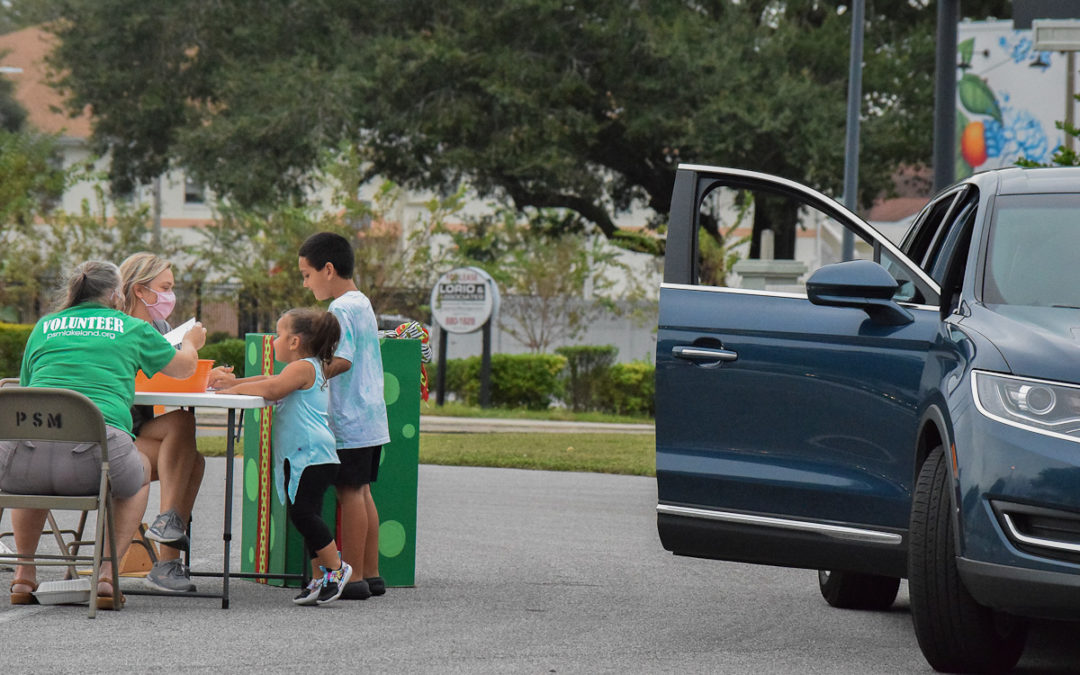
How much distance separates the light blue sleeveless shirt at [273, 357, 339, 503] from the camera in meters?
7.08

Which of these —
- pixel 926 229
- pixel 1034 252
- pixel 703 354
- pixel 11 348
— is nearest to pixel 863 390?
pixel 703 354

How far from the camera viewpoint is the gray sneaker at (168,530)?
7.03 metres

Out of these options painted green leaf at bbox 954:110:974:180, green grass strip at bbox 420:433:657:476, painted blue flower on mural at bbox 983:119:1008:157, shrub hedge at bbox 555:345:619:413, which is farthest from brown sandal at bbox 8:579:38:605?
shrub hedge at bbox 555:345:619:413

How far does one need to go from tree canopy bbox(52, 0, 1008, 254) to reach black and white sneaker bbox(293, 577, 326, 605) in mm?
17478

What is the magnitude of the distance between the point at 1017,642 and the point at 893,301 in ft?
4.28

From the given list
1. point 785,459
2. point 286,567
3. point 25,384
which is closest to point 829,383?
point 785,459

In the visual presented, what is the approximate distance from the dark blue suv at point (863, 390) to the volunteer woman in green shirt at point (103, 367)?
91.6 inches

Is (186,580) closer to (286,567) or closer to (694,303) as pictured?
(286,567)

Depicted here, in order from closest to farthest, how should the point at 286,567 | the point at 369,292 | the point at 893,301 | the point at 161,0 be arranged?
the point at 893,301 < the point at 286,567 < the point at 161,0 < the point at 369,292

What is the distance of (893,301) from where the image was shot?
596 cm

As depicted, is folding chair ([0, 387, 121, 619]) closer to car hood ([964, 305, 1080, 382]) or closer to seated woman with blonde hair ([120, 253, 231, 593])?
seated woman with blonde hair ([120, 253, 231, 593])

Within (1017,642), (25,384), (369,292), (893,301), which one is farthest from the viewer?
(369,292)

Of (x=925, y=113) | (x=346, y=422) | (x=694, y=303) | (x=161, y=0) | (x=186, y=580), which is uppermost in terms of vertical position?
(x=161, y=0)

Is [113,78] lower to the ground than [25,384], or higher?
higher
